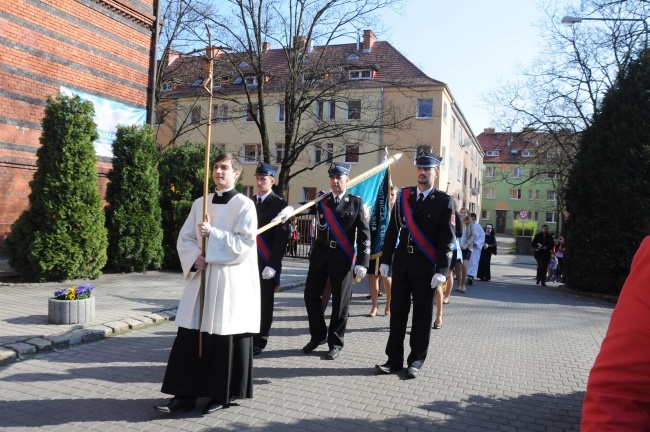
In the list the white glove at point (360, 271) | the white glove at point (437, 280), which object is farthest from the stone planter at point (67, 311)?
the white glove at point (437, 280)

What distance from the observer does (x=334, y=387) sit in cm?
532

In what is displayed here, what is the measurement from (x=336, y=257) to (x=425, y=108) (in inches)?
1292

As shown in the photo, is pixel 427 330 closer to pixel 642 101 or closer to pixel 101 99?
pixel 642 101

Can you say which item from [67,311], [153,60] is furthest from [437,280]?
[153,60]

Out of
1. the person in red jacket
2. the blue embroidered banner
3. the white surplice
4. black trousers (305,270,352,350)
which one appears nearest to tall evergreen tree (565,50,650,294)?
the blue embroidered banner

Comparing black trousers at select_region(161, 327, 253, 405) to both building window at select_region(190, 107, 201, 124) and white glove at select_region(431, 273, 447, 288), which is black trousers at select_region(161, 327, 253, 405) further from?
building window at select_region(190, 107, 201, 124)

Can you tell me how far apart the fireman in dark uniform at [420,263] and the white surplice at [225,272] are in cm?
178

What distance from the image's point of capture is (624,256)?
14.1m

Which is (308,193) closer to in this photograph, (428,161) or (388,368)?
(428,161)

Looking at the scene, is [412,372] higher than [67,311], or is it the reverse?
[67,311]

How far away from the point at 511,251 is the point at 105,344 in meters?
36.5

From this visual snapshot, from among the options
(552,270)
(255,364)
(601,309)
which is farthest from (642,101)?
(255,364)

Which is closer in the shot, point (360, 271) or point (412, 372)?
point (412, 372)

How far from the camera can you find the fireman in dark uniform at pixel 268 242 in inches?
247
